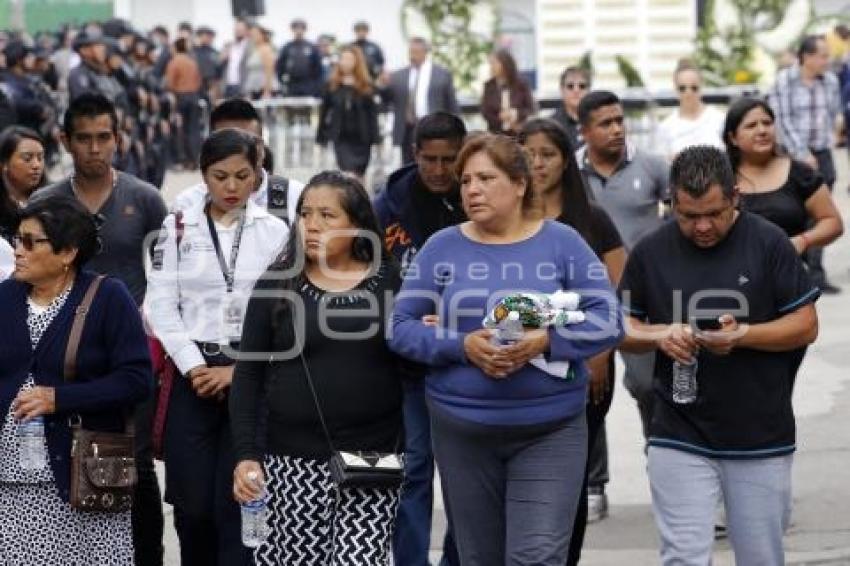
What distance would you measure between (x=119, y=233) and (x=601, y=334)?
2.39 meters

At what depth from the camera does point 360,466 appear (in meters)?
6.73

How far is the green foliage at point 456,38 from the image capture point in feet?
112

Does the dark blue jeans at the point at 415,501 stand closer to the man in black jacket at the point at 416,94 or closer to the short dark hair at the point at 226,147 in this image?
the short dark hair at the point at 226,147

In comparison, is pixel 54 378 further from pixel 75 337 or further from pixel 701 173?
pixel 701 173

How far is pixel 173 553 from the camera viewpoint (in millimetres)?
9336

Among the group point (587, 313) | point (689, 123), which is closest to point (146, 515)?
point (587, 313)

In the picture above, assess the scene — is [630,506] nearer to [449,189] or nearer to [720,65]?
[449,189]

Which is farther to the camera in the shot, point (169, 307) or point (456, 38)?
point (456, 38)

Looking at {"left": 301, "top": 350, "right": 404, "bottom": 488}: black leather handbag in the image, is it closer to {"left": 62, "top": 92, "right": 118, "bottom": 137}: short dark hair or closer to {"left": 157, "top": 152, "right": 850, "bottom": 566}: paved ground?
{"left": 62, "top": 92, "right": 118, "bottom": 137}: short dark hair

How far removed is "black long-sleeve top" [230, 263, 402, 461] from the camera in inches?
270

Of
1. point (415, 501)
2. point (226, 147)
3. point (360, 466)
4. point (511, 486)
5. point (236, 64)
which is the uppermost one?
point (226, 147)

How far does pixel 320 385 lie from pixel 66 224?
3.55 feet

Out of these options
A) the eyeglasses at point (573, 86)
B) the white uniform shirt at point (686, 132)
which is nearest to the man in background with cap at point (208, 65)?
the eyeglasses at point (573, 86)

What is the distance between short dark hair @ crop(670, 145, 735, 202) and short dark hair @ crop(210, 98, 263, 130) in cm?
276
